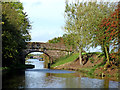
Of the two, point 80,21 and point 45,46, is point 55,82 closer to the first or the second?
point 80,21

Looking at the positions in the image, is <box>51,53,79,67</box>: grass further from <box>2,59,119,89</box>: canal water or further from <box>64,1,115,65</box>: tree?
<box>2,59,119,89</box>: canal water

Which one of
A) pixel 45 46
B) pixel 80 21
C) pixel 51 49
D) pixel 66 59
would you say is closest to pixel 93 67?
pixel 80 21

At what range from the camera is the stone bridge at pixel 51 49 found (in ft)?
214

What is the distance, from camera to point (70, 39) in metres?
51.2

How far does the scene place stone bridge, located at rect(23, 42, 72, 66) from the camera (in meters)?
65.1

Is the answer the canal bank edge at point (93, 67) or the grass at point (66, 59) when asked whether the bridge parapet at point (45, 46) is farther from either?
the canal bank edge at point (93, 67)

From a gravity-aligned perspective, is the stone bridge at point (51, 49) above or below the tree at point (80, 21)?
below

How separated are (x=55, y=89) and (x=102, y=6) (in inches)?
1045

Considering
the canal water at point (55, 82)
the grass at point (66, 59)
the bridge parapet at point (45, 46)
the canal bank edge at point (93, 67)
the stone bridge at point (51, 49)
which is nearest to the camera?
the canal water at point (55, 82)

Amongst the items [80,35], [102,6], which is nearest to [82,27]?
[80,35]

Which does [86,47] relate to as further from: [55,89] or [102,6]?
[55,89]

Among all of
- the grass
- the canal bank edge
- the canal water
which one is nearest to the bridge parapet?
the grass

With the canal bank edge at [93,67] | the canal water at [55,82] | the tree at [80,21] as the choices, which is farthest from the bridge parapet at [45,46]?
the canal water at [55,82]

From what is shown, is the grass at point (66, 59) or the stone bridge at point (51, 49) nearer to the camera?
the grass at point (66, 59)
